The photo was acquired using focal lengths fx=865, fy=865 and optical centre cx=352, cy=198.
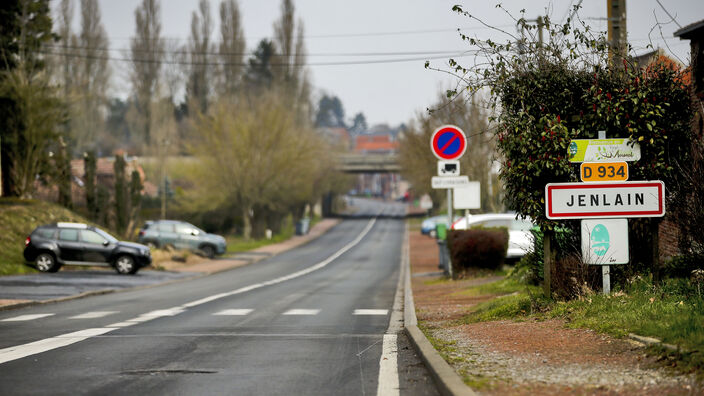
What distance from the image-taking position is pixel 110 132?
128 metres

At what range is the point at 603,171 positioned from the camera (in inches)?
440

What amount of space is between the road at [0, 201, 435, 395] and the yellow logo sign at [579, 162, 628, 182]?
3225mm

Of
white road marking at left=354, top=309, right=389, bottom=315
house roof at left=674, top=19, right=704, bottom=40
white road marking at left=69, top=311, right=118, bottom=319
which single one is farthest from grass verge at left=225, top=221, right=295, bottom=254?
house roof at left=674, top=19, right=704, bottom=40

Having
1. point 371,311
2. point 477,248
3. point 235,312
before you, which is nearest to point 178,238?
point 477,248

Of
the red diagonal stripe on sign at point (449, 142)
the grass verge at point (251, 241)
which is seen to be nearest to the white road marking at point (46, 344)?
the red diagonal stripe on sign at point (449, 142)

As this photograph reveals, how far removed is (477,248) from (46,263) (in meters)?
14.7

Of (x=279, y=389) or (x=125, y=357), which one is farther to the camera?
(x=125, y=357)

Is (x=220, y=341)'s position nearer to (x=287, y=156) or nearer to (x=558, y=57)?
(x=558, y=57)

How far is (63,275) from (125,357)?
1915 centimetres

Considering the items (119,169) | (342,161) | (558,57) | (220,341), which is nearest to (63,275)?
(119,169)

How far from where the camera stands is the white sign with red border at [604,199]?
1076 centimetres

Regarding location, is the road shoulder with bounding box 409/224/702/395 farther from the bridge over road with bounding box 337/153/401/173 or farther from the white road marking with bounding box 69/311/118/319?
the bridge over road with bounding box 337/153/401/173

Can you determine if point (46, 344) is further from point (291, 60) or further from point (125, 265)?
point (291, 60)

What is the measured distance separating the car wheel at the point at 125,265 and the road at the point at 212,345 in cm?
800
